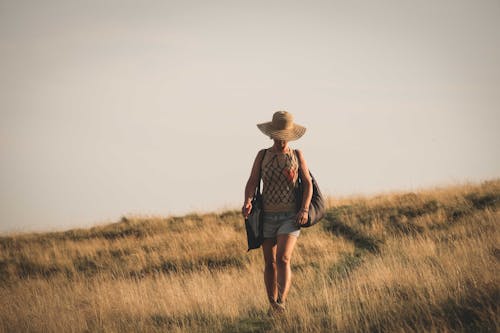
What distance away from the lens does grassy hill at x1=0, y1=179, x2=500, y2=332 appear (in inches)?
204

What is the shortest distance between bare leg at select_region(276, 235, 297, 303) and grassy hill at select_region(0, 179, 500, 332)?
338 mm

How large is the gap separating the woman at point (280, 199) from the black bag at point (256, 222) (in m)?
0.06

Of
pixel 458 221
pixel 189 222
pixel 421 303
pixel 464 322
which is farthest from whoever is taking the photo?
pixel 189 222

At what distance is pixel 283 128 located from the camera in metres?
5.75

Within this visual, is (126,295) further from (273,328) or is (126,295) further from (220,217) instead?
(220,217)

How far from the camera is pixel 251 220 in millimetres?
5809

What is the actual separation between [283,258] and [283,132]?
4.88 feet

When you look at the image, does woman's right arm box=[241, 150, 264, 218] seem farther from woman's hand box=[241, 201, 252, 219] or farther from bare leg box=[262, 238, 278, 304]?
bare leg box=[262, 238, 278, 304]

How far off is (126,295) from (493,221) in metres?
7.82

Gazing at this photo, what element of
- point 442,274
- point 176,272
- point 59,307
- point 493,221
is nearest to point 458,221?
point 493,221

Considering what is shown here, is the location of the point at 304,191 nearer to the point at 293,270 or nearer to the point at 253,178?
the point at 253,178

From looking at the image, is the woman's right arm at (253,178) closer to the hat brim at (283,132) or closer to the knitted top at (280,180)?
the knitted top at (280,180)

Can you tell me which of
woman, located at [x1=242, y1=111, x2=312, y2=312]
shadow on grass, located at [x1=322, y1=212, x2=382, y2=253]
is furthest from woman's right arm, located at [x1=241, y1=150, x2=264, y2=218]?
shadow on grass, located at [x1=322, y1=212, x2=382, y2=253]

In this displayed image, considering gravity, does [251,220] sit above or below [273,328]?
above
